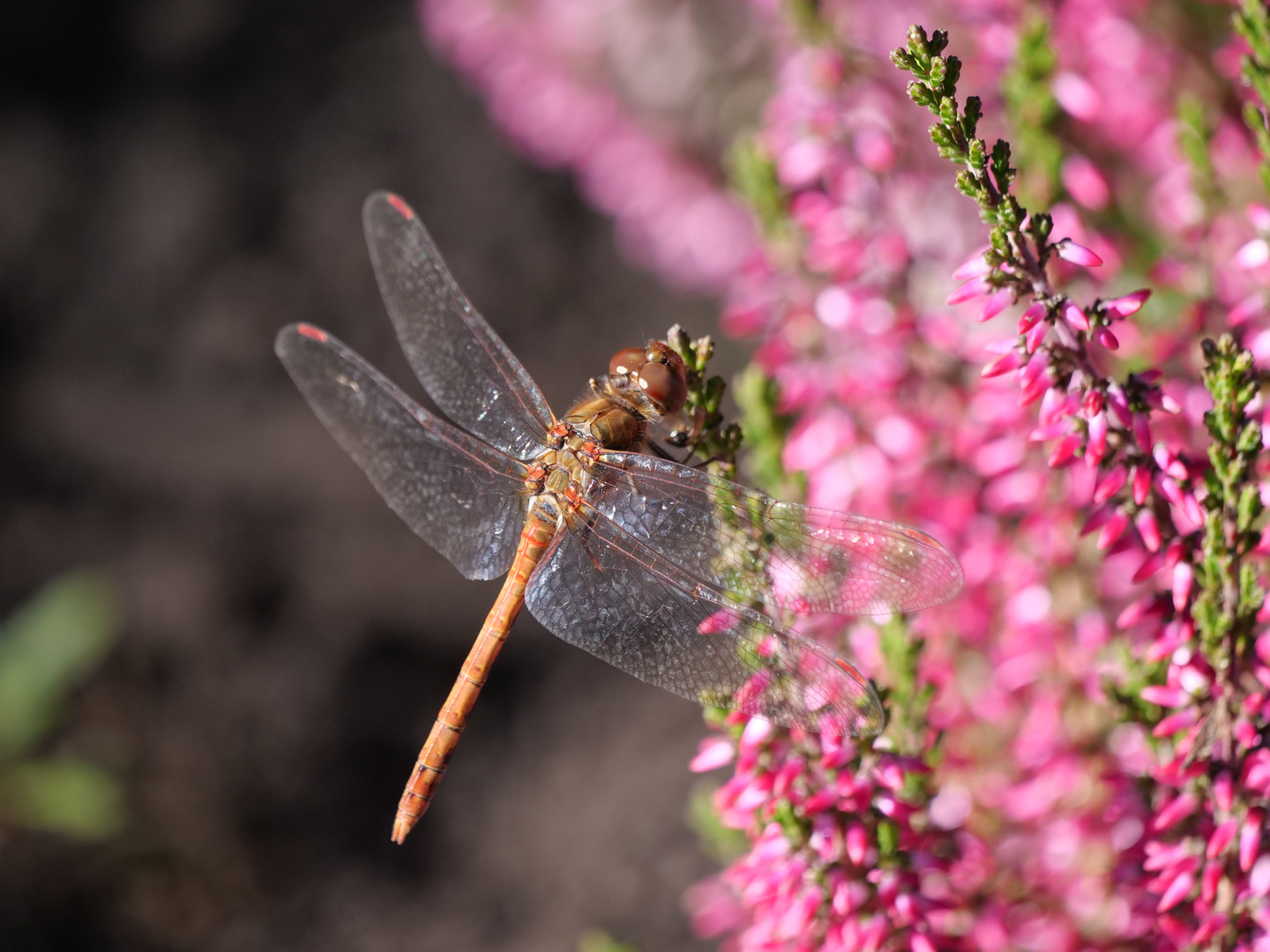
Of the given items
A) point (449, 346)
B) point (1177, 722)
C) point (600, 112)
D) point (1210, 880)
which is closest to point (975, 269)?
point (1177, 722)

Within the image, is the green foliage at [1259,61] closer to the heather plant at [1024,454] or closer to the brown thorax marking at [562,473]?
the heather plant at [1024,454]

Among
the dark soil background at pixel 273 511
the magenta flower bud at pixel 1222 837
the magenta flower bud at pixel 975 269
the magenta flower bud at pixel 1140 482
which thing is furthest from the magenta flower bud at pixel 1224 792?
the dark soil background at pixel 273 511

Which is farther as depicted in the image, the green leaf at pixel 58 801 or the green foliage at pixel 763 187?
the green leaf at pixel 58 801

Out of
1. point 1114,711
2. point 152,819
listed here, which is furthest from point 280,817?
point 1114,711

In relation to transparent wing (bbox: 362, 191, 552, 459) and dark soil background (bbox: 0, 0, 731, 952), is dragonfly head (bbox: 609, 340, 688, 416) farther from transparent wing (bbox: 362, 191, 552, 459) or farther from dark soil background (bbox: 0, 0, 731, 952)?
→ dark soil background (bbox: 0, 0, 731, 952)

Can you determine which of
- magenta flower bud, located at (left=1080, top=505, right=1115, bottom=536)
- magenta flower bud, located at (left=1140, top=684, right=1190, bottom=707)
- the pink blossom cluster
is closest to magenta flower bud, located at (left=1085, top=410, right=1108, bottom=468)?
magenta flower bud, located at (left=1080, top=505, right=1115, bottom=536)

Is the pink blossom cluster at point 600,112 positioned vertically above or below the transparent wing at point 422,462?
above

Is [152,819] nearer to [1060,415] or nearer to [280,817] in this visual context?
[280,817]
